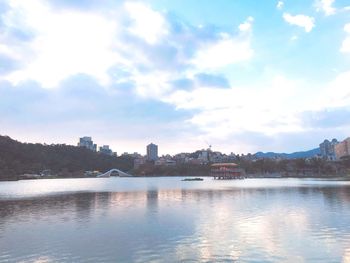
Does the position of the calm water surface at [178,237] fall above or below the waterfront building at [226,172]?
below

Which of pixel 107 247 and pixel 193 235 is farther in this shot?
pixel 193 235

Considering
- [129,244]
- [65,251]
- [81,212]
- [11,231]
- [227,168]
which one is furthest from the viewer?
[227,168]

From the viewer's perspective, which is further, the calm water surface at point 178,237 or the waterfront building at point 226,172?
the waterfront building at point 226,172

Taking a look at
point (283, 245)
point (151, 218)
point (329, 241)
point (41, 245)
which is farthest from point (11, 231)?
point (329, 241)

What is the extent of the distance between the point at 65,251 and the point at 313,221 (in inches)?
718

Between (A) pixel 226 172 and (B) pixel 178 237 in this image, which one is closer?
(B) pixel 178 237

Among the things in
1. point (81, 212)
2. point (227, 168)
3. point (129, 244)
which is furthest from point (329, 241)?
point (227, 168)

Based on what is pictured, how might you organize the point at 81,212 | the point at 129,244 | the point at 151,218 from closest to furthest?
the point at 129,244 → the point at 151,218 → the point at 81,212

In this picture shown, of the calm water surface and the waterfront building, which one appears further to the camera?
the waterfront building

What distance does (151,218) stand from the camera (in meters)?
32.4

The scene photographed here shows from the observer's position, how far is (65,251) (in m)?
20.2

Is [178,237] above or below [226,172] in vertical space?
below

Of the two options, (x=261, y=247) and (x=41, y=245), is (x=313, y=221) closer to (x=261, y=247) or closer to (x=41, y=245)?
(x=261, y=247)

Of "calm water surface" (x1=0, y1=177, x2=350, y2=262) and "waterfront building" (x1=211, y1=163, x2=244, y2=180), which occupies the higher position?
"waterfront building" (x1=211, y1=163, x2=244, y2=180)
